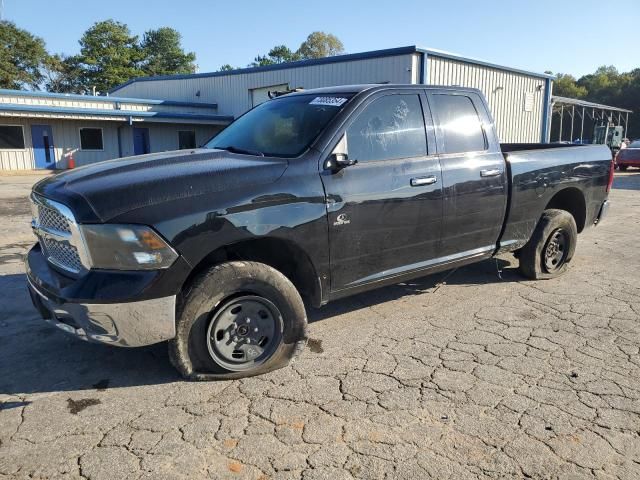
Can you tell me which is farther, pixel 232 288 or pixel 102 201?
pixel 232 288

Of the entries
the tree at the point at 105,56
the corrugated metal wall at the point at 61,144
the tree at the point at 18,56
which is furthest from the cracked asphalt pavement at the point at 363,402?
the tree at the point at 105,56

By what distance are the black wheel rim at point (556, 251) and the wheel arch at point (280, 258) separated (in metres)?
3.24

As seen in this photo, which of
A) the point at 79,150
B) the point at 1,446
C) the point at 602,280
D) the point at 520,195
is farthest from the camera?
the point at 79,150

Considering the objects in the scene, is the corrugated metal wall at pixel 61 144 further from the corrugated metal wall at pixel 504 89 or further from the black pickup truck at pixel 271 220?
the black pickup truck at pixel 271 220

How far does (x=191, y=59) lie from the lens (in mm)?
68938

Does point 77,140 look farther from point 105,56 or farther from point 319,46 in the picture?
point 319,46

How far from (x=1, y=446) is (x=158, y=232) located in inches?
54.8

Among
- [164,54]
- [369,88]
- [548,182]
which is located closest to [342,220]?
[369,88]

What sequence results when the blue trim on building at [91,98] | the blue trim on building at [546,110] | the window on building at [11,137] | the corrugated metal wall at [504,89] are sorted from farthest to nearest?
the blue trim on building at [546,110] < the window on building at [11,137] < the blue trim on building at [91,98] < the corrugated metal wall at [504,89]

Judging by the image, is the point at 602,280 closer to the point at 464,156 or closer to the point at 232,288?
the point at 464,156

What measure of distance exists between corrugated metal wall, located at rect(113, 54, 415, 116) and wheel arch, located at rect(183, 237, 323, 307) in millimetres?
15737

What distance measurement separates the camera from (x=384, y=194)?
12.7 feet

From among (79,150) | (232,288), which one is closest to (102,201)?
(232,288)

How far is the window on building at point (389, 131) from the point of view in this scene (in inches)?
152
